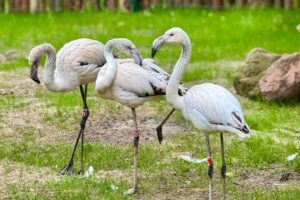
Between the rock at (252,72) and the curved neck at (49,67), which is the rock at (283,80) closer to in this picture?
the rock at (252,72)

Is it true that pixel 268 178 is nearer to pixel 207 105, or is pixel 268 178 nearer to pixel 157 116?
pixel 207 105

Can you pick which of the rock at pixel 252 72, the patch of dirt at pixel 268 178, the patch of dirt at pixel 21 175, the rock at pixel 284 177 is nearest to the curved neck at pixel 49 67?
the patch of dirt at pixel 21 175

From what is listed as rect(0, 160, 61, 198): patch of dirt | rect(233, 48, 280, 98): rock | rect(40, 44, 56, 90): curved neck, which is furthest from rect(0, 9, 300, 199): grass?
rect(40, 44, 56, 90): curved neck

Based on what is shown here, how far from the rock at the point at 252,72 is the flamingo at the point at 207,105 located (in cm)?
351

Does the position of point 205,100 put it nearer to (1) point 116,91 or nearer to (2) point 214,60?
(1) point 116,91

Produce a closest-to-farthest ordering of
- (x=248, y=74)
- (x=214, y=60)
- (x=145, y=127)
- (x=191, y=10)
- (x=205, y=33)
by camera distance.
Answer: (x=145, y=127) → (x=248, y=74) → (x=214, y=60) → (x=205, y=33) → (x=191, y=10)

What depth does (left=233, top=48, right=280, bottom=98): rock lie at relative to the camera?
372 inches

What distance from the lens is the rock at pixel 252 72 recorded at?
9.44 metres

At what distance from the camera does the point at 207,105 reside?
565 centimetres

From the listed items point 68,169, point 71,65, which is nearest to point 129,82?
point 71,65

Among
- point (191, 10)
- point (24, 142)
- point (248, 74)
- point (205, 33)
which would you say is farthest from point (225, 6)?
point (24, 142)

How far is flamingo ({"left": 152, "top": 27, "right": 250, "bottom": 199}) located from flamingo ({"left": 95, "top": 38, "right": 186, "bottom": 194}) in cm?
24

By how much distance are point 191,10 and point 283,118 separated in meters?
7.66

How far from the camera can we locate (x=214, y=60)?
451 inches
